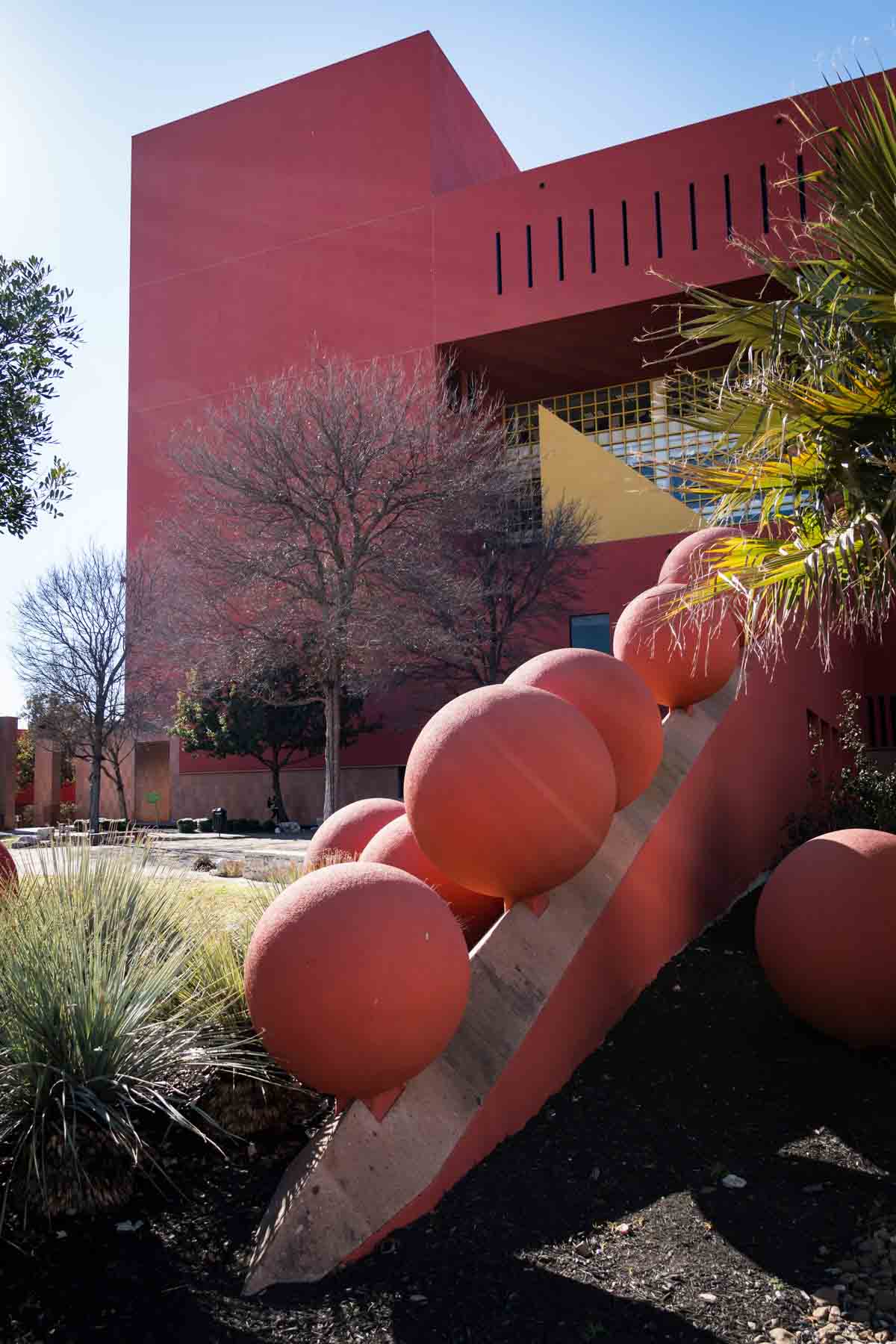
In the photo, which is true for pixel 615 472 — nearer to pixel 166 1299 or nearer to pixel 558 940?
pixel 558 940

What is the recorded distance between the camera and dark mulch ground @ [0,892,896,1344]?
3201mm

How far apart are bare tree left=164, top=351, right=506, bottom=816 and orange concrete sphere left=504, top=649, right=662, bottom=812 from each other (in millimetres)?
12535

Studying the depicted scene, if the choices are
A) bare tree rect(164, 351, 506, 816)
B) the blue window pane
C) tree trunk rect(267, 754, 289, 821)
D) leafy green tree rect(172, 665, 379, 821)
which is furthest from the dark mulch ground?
tree trunk rect(267, 754, 289, 821)

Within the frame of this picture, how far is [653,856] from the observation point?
5875 millimetres

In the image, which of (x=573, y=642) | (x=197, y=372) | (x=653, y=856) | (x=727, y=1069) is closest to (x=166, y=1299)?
(x=727, y=1069)

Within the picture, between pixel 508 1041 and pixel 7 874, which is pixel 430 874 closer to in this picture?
pixel 508 1041

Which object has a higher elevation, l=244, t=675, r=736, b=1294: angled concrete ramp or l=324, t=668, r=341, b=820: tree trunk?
l=324, t=668, r=341, b=820: tree trunk

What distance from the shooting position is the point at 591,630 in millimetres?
23812

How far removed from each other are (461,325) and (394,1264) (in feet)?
72.1

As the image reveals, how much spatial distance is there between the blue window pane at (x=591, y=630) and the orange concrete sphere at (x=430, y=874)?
1825 centimetres

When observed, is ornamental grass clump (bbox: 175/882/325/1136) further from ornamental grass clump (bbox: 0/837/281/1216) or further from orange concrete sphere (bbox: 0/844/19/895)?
orange concrete sphere (bbox: 0/844/19/895)

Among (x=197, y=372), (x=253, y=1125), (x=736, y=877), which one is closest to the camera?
(x=253, y=1125)

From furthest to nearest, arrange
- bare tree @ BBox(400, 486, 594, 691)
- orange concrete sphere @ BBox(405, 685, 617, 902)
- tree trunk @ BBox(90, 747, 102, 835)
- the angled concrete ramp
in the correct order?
tree trunk @ BBox(90, 747, 102, 835)
bare tree @ BBox(400, 486, 594, 691)
orange concrete sphere @ BBox(405, 685, 617, 902)
the angled concrete ramp

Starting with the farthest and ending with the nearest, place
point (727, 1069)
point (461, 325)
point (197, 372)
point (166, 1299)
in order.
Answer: point (197, 372) → point (461, 325) → point (727, 1069) → point (166, 1299)
